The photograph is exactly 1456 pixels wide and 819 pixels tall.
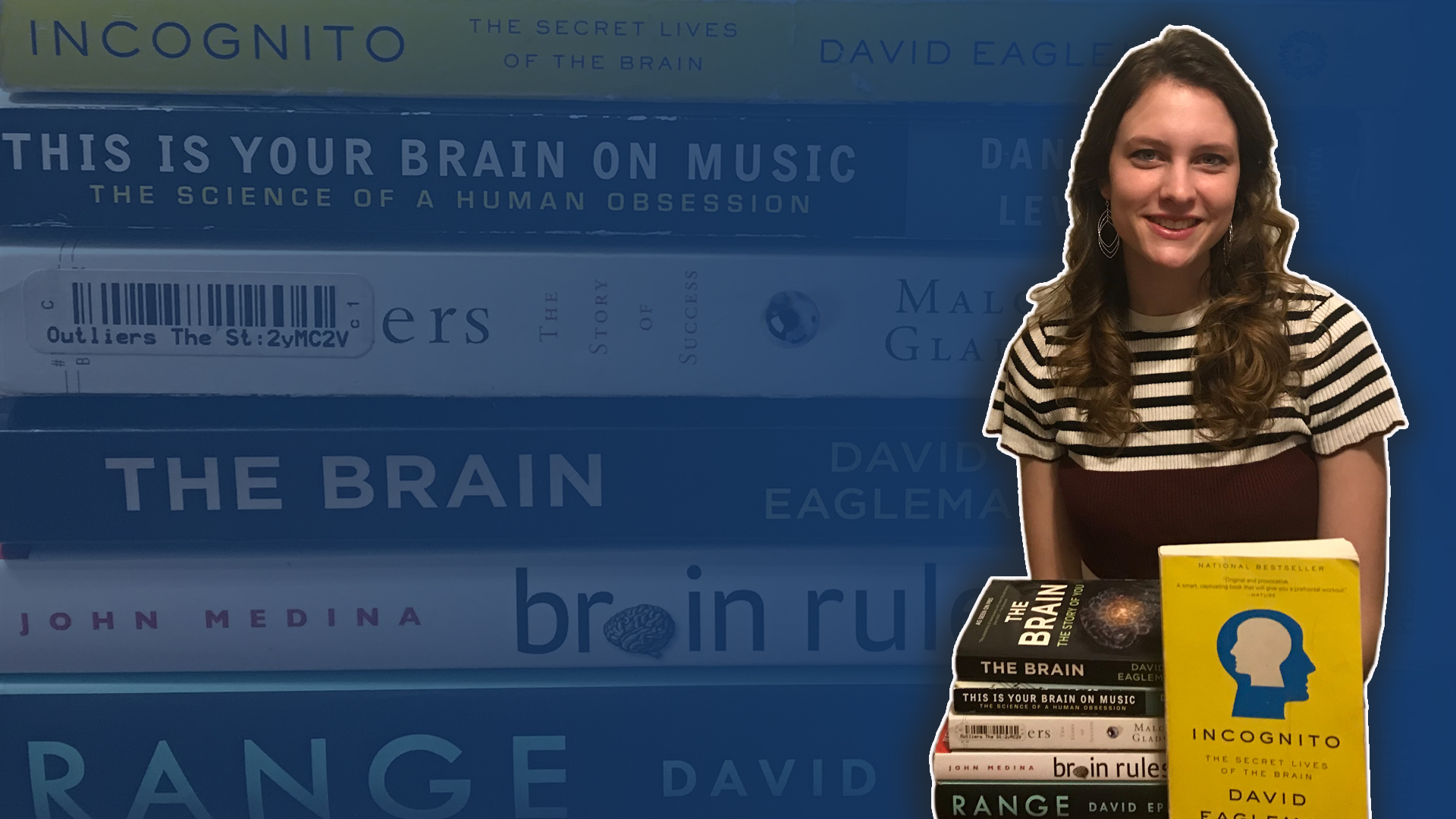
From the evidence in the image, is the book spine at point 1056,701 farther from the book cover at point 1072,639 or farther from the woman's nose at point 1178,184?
the woman's nose at point 1178,184

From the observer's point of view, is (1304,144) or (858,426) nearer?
(1304,144)

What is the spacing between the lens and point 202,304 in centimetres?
152

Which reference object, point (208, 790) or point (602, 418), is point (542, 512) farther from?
point (208, 790)

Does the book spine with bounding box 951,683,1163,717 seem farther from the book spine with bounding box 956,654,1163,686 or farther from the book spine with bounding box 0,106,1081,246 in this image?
the book spine with bounding box 0,106,1081,246

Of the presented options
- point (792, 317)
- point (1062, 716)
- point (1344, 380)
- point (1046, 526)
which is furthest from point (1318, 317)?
point (792, 317)

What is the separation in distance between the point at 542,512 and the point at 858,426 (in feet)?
1.23

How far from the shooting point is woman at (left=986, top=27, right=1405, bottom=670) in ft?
3.24

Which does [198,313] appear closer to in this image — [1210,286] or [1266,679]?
[1210,286]

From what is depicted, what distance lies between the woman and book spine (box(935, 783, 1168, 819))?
0.72 ft

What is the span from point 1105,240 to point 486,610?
0.88m

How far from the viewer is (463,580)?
161 centimetres

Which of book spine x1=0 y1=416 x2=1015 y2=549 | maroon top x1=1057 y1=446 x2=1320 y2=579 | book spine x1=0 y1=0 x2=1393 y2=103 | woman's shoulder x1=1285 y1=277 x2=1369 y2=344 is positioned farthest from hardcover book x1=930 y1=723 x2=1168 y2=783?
book spine x1=0 y1=0 x2=1393 y2=103

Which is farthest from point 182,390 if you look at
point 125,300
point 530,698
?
point 530,698

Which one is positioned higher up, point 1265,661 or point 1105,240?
point 1105,240
